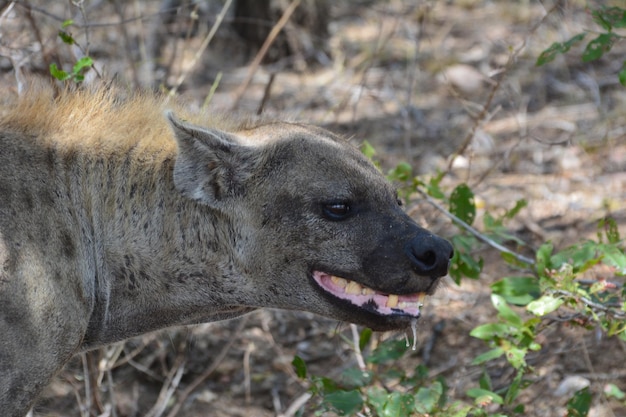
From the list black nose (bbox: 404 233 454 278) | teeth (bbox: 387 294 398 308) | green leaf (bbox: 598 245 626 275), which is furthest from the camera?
green leaf (bbox: 598 245 626 275)

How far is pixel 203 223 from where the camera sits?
3.57 m

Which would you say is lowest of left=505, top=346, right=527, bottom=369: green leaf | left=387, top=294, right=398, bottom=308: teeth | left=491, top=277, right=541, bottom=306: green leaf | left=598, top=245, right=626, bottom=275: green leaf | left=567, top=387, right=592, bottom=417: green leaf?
left=567, top=387, right=592, bottom=417: green leaf

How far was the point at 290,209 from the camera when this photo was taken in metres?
3.53

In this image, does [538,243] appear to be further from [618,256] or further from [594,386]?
[618,256]

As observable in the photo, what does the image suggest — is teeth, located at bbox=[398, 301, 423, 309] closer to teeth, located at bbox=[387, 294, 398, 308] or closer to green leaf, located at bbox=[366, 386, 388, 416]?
teeth, located at bbox=[387, 294, 398, 308]

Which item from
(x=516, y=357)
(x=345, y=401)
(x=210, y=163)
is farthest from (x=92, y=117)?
(x=516, y=357)

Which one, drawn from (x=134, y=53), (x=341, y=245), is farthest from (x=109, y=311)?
(x=134, y=53)

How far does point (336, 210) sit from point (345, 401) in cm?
89

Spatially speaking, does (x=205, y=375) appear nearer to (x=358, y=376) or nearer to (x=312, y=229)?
(x=358, y=376)

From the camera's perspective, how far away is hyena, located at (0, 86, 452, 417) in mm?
3412

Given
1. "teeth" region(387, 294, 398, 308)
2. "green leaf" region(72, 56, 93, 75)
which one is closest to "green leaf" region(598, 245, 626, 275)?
"teeth" region(387, 294, 398, 308)

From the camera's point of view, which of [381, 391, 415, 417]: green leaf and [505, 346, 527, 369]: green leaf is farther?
[505, 346, 527, 369]: green leaf

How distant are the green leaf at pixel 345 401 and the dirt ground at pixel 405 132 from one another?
29cm

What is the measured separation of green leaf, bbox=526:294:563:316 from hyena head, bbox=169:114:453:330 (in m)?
0.55
